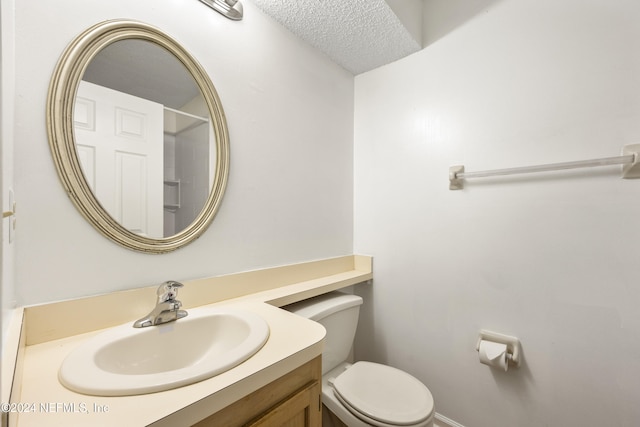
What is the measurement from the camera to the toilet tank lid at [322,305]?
1.24 meters

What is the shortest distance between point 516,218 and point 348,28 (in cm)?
121

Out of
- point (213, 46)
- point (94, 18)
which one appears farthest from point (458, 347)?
point (94, 18)

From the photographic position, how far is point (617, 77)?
3.33 feet

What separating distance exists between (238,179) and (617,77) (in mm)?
1512

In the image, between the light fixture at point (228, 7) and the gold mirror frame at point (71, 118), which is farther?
the light fixture at point (228, 7)

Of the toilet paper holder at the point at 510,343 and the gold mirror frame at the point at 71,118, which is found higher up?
the gold mirror frame at the point at 71,118

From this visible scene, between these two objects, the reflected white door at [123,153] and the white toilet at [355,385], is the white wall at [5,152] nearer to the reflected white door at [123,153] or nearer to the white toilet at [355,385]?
the reflected white door at [123,153]

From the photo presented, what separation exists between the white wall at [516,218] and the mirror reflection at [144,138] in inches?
42.2

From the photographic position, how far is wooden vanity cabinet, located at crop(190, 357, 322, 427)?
600 millimetres

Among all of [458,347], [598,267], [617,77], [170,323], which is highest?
[617,77]

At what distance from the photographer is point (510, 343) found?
1.21 m

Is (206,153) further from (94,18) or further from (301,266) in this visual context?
(301,266)

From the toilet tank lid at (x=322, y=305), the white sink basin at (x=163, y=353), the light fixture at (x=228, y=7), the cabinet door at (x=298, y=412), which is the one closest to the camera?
the white sink basin at (x=163, y=353)

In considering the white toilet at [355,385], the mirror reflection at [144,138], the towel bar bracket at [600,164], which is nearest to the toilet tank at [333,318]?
the white toilet at [355,385]
